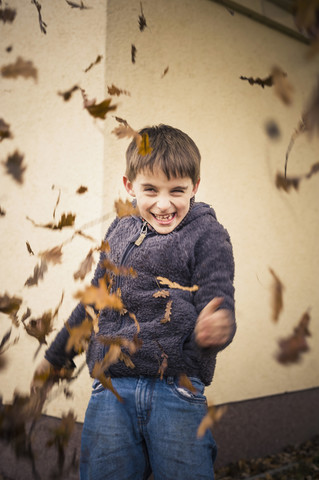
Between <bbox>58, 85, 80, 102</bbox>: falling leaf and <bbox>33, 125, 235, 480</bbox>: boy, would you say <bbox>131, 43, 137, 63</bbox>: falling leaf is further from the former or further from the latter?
<bbox>33, 125, 235, 480</bbox>: boy

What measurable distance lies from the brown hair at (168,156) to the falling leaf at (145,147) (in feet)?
0.03

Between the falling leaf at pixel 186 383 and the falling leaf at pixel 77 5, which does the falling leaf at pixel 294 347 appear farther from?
the falling leaf at pixel 77 5

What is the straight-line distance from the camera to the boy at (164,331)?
113cm

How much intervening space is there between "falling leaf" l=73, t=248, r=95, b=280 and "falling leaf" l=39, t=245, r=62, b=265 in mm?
147

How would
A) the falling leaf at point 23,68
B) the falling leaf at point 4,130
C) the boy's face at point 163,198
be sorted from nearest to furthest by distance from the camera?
the boy's face at point 163,198
the falling leaf at point 4,130
the falling leaf at point 23,68

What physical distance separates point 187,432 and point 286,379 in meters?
2.15

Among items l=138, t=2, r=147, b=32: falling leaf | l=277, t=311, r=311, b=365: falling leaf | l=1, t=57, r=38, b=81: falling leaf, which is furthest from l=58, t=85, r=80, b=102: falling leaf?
l=277, t=311, r=311, b=365: falling leaf

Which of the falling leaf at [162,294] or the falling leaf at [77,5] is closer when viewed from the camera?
the falling leaf at [162,294]

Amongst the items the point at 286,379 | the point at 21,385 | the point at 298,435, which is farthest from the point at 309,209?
the point at 21,385

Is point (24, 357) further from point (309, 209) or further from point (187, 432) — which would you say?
point (309, 209)

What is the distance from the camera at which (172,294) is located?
1.20 metres

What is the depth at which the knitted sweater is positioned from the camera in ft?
3.86

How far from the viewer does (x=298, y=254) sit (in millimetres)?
3123

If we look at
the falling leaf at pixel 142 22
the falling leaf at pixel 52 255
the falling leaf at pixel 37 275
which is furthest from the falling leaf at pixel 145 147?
the falling leaf at pixel 142 22
